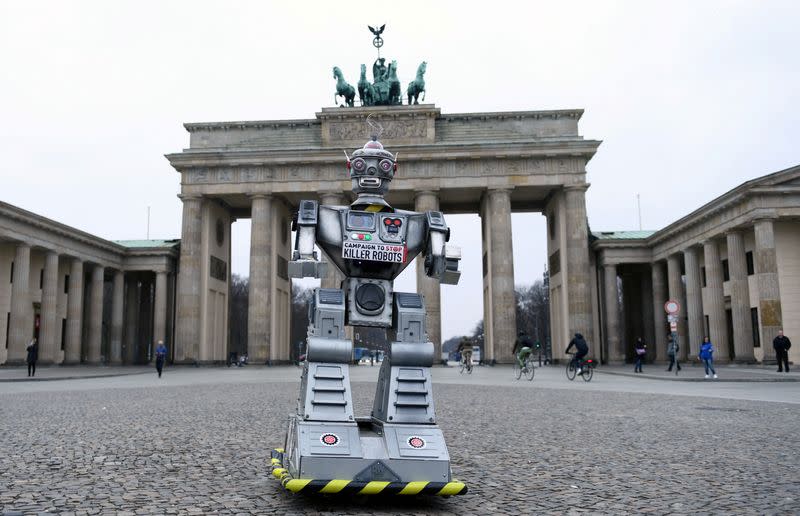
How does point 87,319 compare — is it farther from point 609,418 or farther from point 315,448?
point 315,448

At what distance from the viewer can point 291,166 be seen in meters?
48.5

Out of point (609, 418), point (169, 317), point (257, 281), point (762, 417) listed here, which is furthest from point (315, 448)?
point (169, 317)

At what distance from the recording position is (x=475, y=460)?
25.3 feet

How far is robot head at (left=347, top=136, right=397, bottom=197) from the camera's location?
690 centimetres

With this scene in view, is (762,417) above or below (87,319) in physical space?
below

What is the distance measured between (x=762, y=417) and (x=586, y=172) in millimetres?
36779

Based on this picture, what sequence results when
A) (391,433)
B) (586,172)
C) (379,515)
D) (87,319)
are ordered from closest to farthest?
(379,515) < (391,433) < (586,172) < (87,319)

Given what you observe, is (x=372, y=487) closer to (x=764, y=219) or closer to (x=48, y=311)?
(x=764, y=219)

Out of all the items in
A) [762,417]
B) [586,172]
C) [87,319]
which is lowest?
[762,417]

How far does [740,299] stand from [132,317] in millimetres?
45799

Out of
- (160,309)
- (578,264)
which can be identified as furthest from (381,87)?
(160,309)

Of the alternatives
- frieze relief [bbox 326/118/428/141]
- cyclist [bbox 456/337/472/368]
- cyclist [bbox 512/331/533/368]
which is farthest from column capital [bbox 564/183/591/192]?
cyclist [bbox 512/331/533/368]

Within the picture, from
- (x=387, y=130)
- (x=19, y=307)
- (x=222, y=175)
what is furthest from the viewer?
(x=222, y=175)

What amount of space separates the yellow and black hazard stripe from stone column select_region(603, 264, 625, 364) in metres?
46.5
